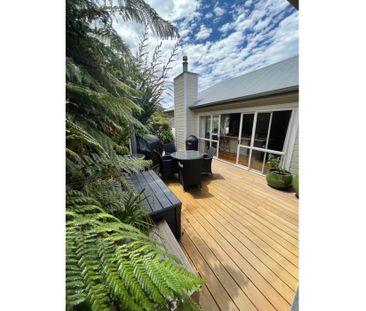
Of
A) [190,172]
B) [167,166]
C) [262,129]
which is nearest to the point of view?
[190,172]

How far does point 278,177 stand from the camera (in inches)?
153

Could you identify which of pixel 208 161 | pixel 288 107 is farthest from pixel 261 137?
pixel 208 161

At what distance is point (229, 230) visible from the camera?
252 cm

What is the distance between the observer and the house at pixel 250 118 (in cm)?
416

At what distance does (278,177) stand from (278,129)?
153 centimetres

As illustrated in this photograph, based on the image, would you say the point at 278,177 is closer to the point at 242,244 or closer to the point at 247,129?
the point at 247,129

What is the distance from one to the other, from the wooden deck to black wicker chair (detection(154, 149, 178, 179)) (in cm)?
76

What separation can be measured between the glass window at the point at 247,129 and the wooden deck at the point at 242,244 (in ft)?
6.71

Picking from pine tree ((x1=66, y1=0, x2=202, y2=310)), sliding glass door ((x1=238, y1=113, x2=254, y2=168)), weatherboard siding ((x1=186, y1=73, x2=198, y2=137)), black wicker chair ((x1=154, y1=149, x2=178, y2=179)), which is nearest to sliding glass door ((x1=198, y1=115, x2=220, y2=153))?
weatherboard siding ((x1=186, y1=73, x2=198, y2=137))

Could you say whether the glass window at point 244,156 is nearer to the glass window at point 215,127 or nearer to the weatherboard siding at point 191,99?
the glass window at point 215,127

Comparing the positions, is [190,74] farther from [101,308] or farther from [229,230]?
[101,308]
